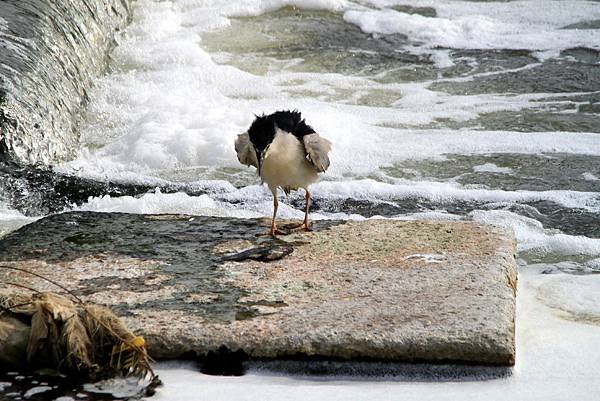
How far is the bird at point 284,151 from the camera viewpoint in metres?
5.30

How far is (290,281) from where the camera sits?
4.36 m

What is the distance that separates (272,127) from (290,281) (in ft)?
3.96

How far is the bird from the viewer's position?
17.4 feet

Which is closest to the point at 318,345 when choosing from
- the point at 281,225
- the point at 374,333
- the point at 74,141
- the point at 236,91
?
the point at 374,333

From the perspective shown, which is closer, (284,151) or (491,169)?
(284,151)

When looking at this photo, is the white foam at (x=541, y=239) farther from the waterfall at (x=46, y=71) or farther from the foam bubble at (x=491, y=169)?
the waterfall at (x=46, y=71)

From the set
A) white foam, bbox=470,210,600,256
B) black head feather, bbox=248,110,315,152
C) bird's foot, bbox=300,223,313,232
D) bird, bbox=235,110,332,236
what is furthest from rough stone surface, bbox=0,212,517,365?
white foam, bbox=470,210,600,256

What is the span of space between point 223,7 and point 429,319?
973cm

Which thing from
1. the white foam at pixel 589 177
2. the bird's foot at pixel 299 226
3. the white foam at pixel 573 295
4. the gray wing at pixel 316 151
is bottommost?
the white foam at pixel 573 295

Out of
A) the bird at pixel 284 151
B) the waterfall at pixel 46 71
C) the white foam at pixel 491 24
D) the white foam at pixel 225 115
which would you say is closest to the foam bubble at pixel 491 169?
the white foam at pixel 225 115

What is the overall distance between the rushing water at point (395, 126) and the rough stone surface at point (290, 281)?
6.2 inches

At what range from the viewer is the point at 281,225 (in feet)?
17.6

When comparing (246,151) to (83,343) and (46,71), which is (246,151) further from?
(46,71)

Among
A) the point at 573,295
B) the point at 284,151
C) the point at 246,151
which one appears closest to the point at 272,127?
the point at 284,151
